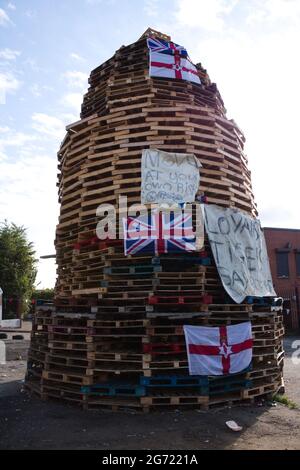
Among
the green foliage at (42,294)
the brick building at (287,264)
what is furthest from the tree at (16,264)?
the brick building at (287,264)

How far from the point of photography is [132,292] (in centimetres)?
933

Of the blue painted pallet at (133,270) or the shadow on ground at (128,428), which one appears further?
the blue painted pallet at (133,270)

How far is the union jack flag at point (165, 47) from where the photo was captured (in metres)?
12.3

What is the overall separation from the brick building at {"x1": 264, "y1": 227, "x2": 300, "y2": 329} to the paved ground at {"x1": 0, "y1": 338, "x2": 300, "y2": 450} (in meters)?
23.7

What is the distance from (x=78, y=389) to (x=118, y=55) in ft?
32.1

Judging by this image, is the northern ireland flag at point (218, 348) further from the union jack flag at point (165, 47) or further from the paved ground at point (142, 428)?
the union jack flag at point (165, 47)

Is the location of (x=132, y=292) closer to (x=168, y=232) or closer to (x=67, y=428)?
(x=168, y=232)

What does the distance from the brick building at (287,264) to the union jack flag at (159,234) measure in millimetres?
24400

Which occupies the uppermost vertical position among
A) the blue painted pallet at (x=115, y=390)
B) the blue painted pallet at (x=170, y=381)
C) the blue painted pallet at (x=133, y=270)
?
the blue painted pallet at (x=133, y=270)

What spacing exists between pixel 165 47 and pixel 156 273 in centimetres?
721

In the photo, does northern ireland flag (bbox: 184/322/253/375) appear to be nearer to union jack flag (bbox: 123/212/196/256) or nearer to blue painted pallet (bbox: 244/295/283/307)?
blue painted pallet (bbox: 244/295/283/307)

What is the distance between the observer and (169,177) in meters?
10.2

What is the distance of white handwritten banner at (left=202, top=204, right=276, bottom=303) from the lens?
973 cm

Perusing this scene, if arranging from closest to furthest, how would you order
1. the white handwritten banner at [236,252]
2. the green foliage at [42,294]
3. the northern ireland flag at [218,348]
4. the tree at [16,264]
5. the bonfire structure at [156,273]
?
the northern ireland flag at [218,348], the bonfire structure at [156,273], the white handwritten banner at [236,252], the tree at [16,264], the green foliage at [42,294]
